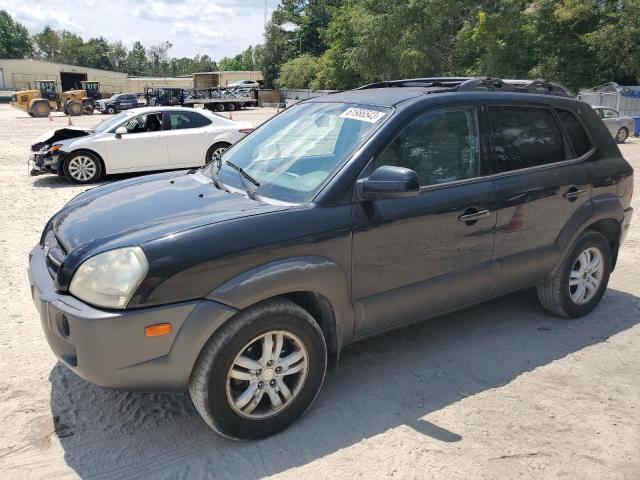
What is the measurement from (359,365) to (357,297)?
31.4 inches

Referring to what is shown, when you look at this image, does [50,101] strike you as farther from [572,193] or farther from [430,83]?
[572,193]

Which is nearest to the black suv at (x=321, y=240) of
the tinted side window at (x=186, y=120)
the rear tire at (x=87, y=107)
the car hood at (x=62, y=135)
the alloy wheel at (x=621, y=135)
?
the tinted side window at (x=186, y=120)

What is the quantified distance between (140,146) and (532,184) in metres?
8.51

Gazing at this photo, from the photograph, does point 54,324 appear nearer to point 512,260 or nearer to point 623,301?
point 512,260

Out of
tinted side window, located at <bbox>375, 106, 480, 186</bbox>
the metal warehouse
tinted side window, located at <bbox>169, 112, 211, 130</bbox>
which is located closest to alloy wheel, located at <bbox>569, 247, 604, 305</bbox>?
tinted side window, located at <bbox>375, 106, 480, 186</bbox>

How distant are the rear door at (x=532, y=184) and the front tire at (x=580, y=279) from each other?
0.67 feet

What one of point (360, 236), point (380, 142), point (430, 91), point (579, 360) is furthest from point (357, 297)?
point (579, 360)

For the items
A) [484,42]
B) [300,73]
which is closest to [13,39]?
[300,73]

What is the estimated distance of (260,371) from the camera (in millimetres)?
2836

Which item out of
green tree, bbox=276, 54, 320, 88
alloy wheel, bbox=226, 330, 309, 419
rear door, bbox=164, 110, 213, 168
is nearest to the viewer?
alloy wheel, bbox=226, 330, 309, 419

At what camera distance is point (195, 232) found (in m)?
2.67

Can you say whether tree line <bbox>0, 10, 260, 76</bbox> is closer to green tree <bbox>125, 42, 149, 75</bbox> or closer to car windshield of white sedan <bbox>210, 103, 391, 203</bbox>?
green tree <bbox>125, 42, 149, 75</bbox>

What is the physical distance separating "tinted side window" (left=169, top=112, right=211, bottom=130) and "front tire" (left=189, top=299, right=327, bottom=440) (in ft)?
29.5

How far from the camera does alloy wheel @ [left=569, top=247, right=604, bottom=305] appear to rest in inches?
173
